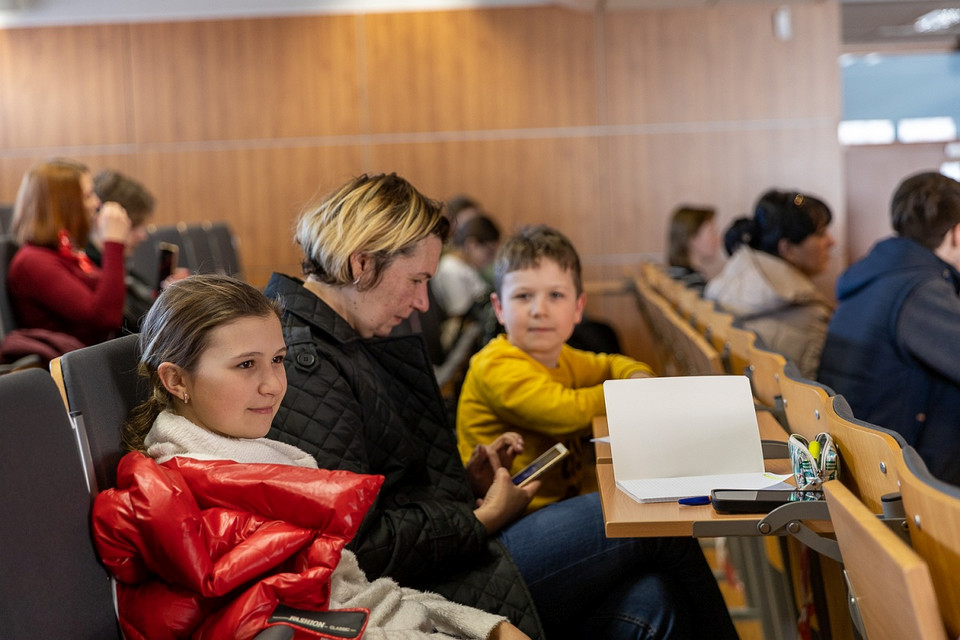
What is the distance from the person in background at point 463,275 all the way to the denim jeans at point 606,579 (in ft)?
8.94

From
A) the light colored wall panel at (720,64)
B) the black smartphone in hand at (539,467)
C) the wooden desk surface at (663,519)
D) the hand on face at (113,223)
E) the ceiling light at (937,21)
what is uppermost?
the ceiling light at (937,21)

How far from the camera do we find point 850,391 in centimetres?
279

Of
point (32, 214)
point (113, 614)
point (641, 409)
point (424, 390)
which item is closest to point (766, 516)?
point (641, 409)

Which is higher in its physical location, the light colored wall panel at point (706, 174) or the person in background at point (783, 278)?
the light colored wall panel at point (706, 174)

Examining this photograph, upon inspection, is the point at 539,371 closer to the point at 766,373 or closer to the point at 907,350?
the point at 766,373

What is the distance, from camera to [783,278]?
12.7ft

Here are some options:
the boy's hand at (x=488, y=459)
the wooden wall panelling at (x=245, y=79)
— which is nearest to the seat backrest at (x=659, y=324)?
the boy's hand at (x=488, y=459)

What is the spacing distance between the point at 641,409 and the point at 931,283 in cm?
133

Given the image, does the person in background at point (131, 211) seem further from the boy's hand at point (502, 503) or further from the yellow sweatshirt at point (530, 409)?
the boy's hand at point (502, 503)

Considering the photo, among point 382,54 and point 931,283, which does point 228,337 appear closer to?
point 931,283

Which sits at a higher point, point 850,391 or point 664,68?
point 664,68

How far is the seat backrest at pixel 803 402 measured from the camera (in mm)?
1664

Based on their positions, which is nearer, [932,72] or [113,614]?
[113,614]

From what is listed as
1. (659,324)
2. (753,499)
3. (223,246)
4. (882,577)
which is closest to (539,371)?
(753,499)
